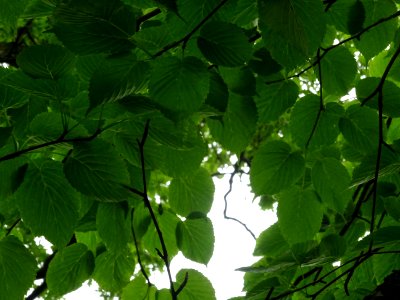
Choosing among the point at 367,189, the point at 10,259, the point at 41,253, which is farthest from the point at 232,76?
the point at 41,253

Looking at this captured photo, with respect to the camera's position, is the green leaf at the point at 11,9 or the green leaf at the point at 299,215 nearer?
the green leaf at the point at 11,9

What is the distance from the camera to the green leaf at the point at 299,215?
2.93ft

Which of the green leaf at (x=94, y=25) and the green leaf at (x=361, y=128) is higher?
the green leaf at (x=361, y=128)

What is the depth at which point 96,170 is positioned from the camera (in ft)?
2.14

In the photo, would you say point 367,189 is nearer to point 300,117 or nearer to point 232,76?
point 300,117

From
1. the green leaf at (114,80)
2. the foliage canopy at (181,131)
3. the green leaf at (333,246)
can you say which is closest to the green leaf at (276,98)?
the foliage canopy at (181,131)

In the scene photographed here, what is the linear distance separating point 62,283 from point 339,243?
1.61 ft

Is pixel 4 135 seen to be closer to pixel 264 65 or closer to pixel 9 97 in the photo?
pixel 9 97

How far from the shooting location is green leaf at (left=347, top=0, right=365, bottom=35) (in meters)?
0.77

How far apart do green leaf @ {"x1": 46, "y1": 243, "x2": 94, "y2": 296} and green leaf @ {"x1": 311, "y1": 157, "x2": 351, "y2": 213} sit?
1.43 feet

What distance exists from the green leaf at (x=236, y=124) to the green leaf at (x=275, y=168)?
78 mm

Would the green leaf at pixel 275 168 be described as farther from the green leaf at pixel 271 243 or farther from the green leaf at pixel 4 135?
the green leaf at pixel 4 135

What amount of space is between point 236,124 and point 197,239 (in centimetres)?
22

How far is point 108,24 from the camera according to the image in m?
0.52
